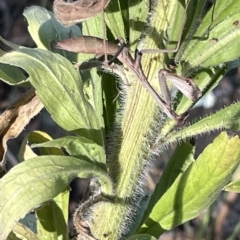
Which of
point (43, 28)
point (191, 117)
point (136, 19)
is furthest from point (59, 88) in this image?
point (191, 117)

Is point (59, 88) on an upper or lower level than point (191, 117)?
upper

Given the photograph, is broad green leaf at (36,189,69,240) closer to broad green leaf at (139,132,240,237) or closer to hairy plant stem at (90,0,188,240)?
hairy plant stem at (90,0,188,240)

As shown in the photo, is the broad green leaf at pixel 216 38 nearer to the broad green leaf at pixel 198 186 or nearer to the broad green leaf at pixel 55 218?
the broad green leaf at pixel 198 186

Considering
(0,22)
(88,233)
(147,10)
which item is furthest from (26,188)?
(0,22)

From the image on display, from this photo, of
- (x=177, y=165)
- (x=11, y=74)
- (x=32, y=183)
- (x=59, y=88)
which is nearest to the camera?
(x=32, y=183)

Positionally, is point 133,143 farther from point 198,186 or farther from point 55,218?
point 55,218

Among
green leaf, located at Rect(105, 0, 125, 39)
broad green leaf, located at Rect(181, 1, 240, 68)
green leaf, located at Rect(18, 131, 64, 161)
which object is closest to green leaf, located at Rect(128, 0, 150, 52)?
green leaf, located at Rect(105, 0, 125, 39)

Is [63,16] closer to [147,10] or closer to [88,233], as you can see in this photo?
[147,10]
